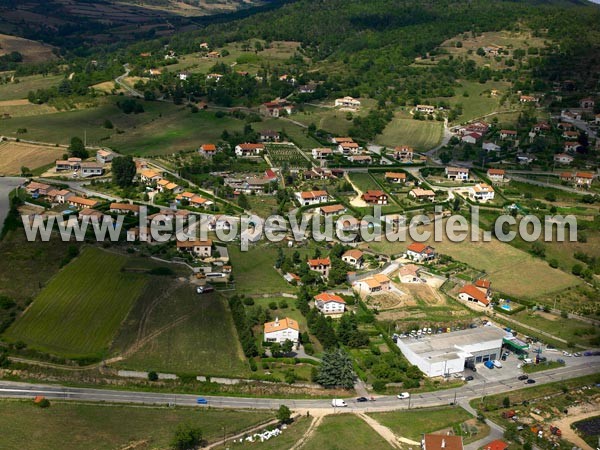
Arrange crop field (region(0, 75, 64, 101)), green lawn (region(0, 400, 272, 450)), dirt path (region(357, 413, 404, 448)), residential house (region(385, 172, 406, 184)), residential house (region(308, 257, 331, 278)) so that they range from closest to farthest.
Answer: green lawn (region(0, 400, 272, 450)) < dirt path (region(357, 413, 404, 448)) < residential house (region(308, 257, 331, 278)) < residential house (region(385, 172, 406, 184)) < crop field (region(0, 75, 64, 101))

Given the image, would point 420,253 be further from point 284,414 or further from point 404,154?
point 404,154

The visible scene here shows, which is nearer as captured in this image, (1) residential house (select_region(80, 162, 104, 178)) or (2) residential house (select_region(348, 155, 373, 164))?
(1) residential house (select_region(80, 162, 104, 178))

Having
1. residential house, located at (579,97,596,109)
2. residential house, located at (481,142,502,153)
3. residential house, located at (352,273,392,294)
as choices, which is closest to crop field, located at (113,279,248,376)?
residential house, located at (352,273,392,294)

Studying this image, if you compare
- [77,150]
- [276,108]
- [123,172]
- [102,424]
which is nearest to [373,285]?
[102,424]

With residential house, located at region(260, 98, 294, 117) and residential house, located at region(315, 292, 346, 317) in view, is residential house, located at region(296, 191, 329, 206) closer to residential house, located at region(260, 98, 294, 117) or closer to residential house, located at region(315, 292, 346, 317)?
residential house, located at region(315, 292, 346, 317)

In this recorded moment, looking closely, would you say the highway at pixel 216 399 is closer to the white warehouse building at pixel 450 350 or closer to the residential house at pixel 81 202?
the white warehouse building at pixel 450 350

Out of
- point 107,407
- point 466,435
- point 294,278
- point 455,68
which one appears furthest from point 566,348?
point 455,68
